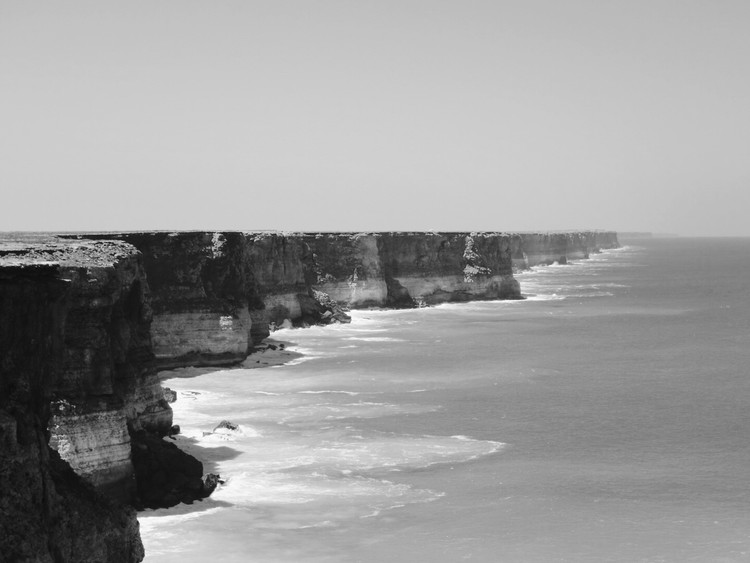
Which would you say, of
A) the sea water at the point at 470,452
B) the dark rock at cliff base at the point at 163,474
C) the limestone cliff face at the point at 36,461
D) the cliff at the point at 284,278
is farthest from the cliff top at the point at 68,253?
the cliff at the point at 284,278

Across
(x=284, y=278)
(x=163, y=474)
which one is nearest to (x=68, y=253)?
(x=163, y=474)

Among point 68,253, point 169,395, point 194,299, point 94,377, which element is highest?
point 68,253

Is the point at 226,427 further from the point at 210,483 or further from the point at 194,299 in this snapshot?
the point at 194,299

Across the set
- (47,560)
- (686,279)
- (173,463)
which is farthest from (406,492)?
(686,279)

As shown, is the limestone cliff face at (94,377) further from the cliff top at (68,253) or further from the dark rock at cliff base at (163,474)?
the dark rock at cliff base at (163,474)

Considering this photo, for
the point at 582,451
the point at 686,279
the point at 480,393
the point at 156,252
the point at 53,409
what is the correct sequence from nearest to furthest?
the point at 53,409
the point at 582,451
the point at 480,393
the point at 156,252
the point at 686,279

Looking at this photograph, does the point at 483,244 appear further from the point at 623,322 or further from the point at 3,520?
the point at 3,520
